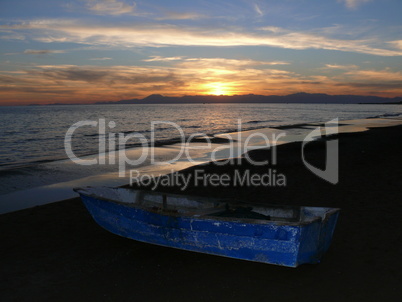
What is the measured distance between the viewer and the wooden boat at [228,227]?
5176 millimetres

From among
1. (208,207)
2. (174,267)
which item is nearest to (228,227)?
(174,267)

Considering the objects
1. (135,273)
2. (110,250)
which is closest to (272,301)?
(135,273)

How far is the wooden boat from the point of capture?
17.0ft

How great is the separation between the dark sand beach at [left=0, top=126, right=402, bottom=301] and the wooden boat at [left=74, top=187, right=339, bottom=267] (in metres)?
0.37

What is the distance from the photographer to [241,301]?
16.1 feet

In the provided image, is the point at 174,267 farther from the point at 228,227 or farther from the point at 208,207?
the point at 208,207

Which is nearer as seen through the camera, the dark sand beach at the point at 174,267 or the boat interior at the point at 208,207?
the dark sand beach at the point at 174,267

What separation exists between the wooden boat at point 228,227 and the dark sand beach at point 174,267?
1.23ft

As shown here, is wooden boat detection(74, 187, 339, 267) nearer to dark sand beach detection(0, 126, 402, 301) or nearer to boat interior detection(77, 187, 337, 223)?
boat interior detection(77, 187, 337, 223)

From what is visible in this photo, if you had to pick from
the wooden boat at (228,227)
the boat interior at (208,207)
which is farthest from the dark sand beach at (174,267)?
the boat interior at (208,207)

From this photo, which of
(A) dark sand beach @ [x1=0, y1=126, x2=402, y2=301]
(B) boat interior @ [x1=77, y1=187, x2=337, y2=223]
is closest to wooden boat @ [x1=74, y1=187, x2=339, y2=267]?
(B) boat interior @ [x1=77, y1=187, x2=337, y2=223]

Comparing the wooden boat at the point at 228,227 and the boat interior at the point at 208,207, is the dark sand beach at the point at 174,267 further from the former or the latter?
the boat interior at the point at 208,207

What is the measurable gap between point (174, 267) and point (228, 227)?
138cm

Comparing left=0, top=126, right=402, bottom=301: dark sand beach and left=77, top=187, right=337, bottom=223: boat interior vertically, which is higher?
left=77, top=187, right=337, bottom=223: boat interior
